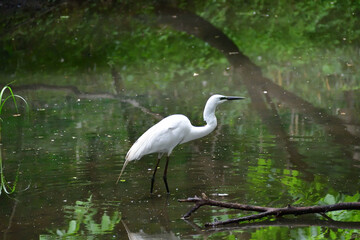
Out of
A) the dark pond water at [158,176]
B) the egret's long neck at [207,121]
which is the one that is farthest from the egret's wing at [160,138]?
the dark pond water at [158,176]

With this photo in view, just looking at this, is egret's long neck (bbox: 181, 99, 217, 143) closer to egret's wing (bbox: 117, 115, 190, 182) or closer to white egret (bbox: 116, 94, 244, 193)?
white egret (bbox: 116, 94, 244, 193)

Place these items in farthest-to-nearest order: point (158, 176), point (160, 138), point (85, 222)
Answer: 1. point (158, 176)
2. point (160, 138)
3. point (85, 222)

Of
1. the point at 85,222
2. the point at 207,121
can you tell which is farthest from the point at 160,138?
the point at 85,222

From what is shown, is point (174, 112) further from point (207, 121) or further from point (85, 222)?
point (85, 222)

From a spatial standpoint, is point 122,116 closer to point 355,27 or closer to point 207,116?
point 207,116

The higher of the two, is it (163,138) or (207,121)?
(207,121)

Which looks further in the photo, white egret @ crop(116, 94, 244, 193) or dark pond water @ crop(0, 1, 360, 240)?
white egret @ crop(116, 94, 244, 193)

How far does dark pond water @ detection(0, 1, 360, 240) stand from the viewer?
228 inches

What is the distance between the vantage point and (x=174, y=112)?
930 centimetres

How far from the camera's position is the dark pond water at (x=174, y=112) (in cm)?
579

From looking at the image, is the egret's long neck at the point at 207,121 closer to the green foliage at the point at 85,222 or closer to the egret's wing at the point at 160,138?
the egret's wing at the point at 160,138

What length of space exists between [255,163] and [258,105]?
254cm

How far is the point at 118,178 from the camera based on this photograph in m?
6.68

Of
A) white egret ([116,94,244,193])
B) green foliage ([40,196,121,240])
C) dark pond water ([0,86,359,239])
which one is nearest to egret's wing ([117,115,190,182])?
white egret ([116,94,244,193])
